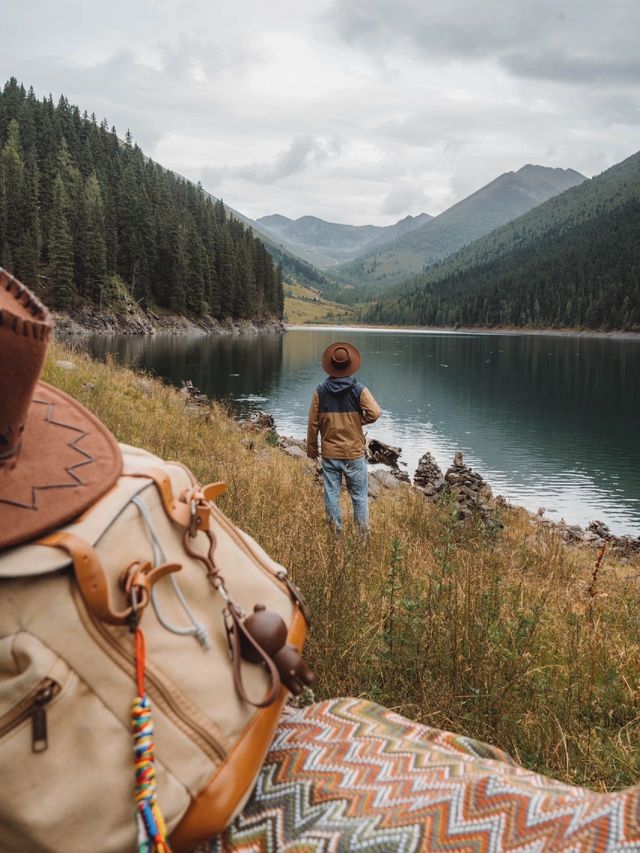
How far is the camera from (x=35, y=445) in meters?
1.36

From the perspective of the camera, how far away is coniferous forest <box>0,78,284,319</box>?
63.8m

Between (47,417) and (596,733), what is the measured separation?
312cm

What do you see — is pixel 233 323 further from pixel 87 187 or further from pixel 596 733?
pixel 596 733

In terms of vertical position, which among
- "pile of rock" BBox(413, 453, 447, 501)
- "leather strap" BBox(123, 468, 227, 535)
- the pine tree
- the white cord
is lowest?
"pile of rock" BBox(413, 453, 447, 501)

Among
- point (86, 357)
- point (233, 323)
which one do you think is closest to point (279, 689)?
point (86, 357)

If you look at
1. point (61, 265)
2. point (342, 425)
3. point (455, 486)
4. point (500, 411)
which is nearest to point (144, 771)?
point (342, 425)

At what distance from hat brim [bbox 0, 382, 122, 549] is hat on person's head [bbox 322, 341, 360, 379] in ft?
19.1

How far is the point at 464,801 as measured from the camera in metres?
1.29

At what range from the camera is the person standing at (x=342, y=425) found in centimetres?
749

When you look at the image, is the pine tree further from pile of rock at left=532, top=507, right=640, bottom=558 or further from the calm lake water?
pile of rock at left=532, top=507, right=640, bottom=558

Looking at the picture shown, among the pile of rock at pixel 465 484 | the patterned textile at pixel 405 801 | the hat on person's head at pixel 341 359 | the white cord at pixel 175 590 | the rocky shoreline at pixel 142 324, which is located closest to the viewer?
the patterned textile at pixel 405 801

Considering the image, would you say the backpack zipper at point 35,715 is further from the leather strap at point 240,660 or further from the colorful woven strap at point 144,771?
the leather strap at point 240,660

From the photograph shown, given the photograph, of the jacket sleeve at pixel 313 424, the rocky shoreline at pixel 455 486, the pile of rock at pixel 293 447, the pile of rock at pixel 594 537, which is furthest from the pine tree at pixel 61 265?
the jacket sleeve at pixel 313 424

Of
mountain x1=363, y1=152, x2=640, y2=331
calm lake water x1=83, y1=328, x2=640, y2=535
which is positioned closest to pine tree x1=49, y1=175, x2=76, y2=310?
calm lake water x1=83, y1=328, x2=640, y2=535
